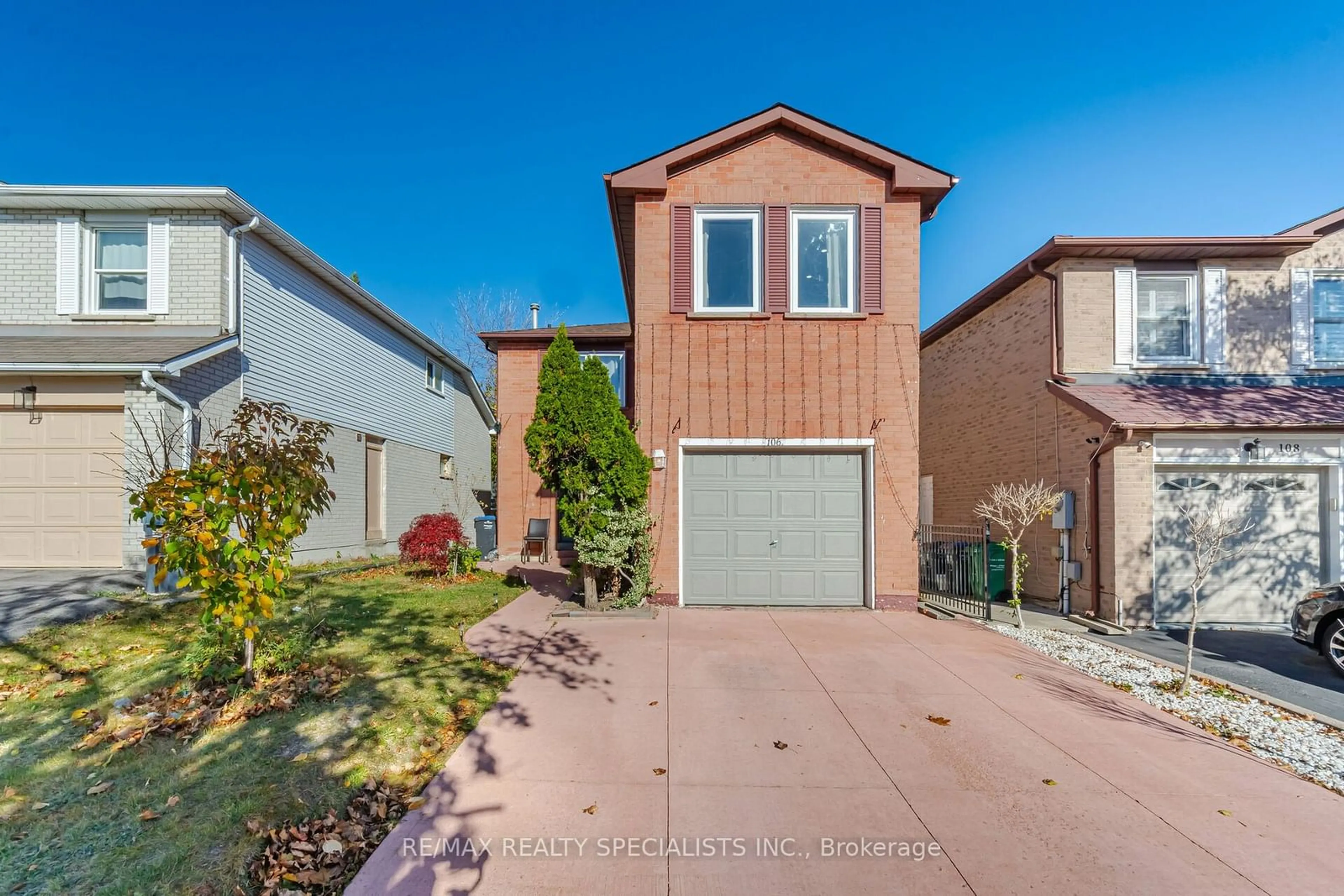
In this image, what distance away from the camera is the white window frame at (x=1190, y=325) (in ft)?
33.0

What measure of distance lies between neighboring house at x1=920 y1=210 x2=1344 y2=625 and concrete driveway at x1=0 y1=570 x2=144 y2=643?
13.7 meters

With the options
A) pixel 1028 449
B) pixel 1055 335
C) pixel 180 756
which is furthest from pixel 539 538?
pixel 1055 335

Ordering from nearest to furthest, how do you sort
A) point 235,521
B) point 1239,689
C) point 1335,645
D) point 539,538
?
1. point 235,521
2. point 1239,689
3. point 1335,645
4. point 539,538

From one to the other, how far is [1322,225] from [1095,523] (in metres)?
6.91

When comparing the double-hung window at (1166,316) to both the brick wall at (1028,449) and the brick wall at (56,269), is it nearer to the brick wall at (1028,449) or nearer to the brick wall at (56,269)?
the brick wall at (1028,449)

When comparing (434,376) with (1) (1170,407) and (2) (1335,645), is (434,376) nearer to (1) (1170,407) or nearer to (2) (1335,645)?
(1) (1170,407)

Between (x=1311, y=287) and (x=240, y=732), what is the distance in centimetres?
1610

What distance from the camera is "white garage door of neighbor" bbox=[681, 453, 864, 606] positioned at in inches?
349

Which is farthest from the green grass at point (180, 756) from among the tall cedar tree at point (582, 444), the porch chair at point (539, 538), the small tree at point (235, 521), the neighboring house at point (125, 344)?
the porch chair at point (539, 538)

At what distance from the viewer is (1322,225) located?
1011cm

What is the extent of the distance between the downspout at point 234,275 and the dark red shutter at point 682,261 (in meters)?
7.45

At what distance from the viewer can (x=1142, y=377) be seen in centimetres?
1004

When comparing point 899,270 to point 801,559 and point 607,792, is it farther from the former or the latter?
point 607,792

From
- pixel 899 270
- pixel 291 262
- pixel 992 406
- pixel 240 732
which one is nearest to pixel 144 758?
pixel 240 732
